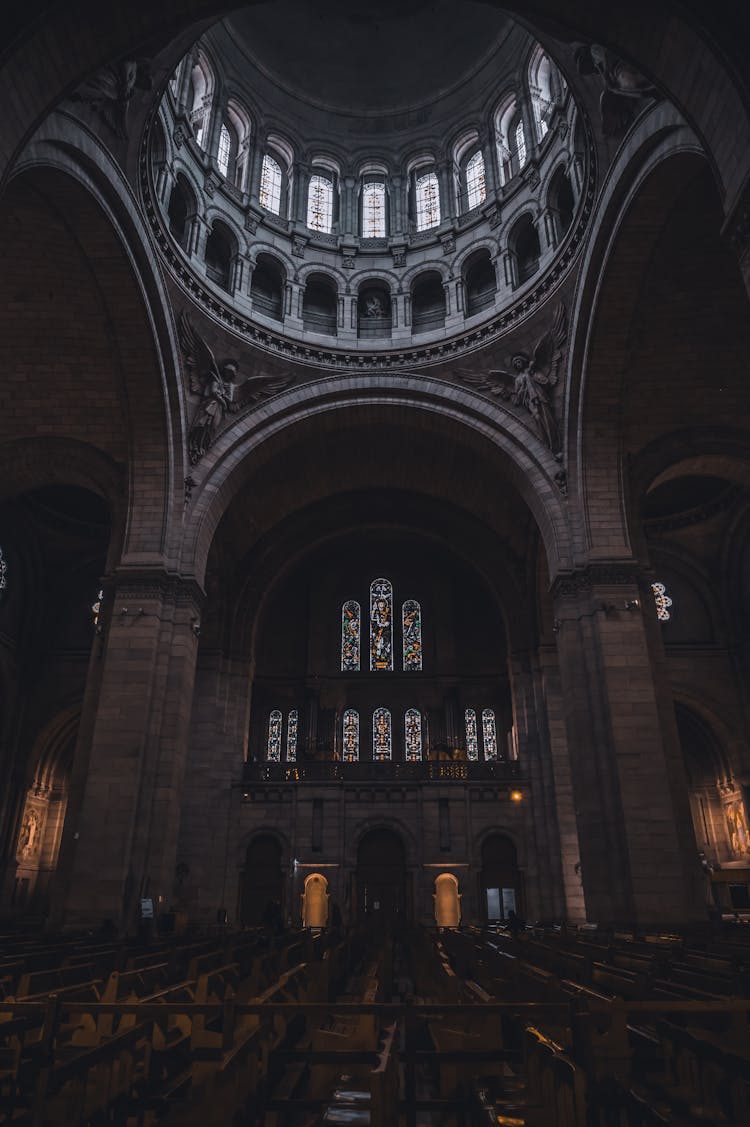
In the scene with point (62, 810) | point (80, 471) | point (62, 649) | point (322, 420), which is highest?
point (322, 420)

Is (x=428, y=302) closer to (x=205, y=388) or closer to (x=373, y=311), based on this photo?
(x=373, y=311)

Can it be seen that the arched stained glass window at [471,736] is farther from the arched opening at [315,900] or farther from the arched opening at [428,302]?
the arched opening at [428,302]

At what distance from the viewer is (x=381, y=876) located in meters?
24.1

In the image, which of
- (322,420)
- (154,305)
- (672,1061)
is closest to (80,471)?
(154,305)

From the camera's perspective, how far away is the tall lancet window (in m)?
29.3

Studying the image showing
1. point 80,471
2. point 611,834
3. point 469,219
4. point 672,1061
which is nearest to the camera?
point 672,1061

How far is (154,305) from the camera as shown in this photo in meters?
17.1

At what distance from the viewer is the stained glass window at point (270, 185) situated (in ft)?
76.7

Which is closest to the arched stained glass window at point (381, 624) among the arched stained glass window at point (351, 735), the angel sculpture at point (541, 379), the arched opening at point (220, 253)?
the arched stained glass window at point (351, 735)

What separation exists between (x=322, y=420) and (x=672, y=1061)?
1884cm

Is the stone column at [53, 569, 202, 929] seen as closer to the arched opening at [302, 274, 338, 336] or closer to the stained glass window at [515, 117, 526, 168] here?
the arched opening at [302, 274, 338, 336]

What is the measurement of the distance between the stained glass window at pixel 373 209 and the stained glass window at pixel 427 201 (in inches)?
48.6

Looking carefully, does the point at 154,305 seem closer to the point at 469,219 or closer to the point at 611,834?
the point at 469,219

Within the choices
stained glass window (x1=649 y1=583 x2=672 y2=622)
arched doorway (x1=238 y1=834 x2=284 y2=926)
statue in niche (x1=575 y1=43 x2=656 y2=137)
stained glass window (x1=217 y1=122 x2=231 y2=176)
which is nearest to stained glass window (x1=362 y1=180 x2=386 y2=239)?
stained glass window (x1=217 y1=122 x2=231 y2=176)
